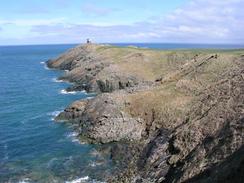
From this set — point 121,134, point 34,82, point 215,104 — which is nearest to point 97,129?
point 121,134

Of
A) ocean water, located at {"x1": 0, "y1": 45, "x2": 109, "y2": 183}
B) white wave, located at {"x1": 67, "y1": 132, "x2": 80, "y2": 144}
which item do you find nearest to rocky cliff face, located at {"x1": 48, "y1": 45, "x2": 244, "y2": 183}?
white wave, located at {"x1": 67, "y1": 132, "x2": 80, "y2": 144}

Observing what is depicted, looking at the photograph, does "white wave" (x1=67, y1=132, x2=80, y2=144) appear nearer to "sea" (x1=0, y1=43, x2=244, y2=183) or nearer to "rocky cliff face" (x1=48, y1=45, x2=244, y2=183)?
"sea" (x1=0, y1=43, x2=244, y2=183)

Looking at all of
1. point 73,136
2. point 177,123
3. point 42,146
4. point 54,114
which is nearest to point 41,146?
point 42,146

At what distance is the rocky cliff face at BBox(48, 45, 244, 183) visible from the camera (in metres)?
38.6

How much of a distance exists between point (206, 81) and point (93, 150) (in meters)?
21.8

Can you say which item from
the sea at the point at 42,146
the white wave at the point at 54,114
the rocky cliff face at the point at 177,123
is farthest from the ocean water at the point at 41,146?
the rocky cliff face at the point at 177,123

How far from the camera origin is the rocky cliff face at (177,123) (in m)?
38.6

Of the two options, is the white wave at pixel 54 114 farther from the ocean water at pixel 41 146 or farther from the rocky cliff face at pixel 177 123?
the rocky cliff face at pixel 177 123

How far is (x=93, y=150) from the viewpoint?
173ft

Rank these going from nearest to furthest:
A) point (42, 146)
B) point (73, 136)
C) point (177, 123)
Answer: point (177, 123) → point (42, 146) → point (73, 136)

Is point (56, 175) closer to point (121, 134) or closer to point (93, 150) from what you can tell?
point (93, 150)

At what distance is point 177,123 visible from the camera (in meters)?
52.7

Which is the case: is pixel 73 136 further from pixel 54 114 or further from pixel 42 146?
pixel 54 114

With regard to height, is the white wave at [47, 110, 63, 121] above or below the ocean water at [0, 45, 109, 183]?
above
